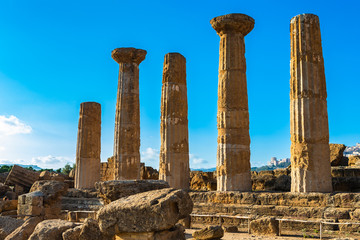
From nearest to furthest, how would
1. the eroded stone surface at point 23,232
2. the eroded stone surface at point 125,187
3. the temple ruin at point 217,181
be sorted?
the temple ruin at point 217,181
the eroded stone surface at point 23,232
the eroded stone surface at point 125,187

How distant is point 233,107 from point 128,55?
810 centimetres

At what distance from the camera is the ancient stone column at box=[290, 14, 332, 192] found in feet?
44.7

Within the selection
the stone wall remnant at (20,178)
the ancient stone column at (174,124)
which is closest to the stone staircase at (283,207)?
the ancient stone column at (174,124)

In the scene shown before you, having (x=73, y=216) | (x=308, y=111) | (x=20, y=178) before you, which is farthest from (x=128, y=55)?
(x=20, y=178)

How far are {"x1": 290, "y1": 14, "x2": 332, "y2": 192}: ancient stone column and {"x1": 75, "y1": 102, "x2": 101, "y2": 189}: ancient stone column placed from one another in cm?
1268

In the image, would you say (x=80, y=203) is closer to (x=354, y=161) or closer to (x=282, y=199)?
(x=282, y=199)

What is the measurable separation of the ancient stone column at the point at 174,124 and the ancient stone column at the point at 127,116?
3276mm

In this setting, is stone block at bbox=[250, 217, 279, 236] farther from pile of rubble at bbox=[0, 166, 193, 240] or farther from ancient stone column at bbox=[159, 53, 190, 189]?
ancient stone column at bbox=[159, 53, 190, 189]

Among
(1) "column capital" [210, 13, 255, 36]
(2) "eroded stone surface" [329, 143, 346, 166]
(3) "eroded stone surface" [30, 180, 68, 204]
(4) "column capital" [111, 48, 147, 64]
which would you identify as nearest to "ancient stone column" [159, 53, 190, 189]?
(1) "column capital" [210, 13, 255, 36]

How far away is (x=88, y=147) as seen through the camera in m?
22.8

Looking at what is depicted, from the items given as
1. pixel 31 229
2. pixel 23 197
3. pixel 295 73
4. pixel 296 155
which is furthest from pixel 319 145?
pixel 23 197

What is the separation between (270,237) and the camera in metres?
11.3

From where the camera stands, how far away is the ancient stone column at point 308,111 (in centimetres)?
1361

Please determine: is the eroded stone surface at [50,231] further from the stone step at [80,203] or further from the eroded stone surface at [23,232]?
the stone step at [80,203]
